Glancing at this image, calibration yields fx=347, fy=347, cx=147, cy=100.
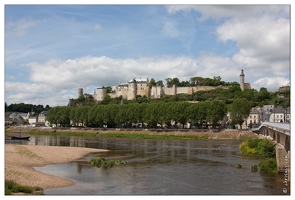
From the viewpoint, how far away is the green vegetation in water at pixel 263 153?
93.4ft

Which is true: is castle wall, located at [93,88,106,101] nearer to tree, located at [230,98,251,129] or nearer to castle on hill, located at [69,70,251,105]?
castle on hill, located at [69,70,251,105]

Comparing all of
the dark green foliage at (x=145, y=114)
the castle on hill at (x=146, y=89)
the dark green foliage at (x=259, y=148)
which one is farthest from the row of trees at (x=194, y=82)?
the dark green foliage at (x=259, y=148)

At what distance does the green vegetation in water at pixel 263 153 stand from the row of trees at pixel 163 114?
122 feet

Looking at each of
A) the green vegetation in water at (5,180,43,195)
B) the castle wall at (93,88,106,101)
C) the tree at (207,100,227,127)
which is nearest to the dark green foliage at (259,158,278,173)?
the green vegetation in water at (5,180,43,195)

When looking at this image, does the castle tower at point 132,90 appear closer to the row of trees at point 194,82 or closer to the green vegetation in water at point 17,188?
the row of trees at point 194,82

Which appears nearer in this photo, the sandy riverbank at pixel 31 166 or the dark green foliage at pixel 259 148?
the sandy riverbank at pixel 31 166

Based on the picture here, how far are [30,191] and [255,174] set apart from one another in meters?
17.1

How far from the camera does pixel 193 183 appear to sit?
24.5 meters

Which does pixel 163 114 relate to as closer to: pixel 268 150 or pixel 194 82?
pixel 268 150

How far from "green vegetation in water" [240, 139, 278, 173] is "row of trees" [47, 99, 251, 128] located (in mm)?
37067

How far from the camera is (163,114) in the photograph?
280 ft

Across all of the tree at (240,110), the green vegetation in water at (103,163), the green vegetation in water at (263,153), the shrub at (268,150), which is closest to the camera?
the green vegetation in water at (263,153)
